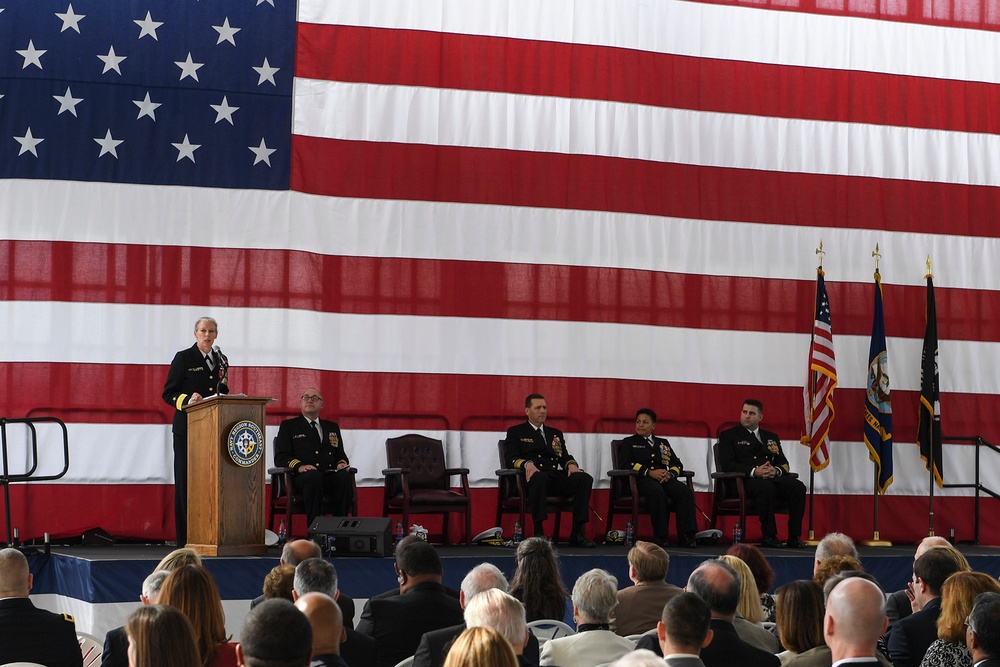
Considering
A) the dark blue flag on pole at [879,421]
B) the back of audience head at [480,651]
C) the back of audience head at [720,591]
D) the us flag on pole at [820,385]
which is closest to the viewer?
the back of audience head at [480,651]

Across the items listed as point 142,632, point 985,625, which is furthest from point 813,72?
point 142,632

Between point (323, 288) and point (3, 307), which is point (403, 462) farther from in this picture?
point (3, 307)

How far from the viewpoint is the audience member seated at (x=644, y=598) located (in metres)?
4.07

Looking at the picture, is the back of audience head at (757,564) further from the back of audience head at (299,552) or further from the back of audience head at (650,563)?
the back of audience head at (299,552)

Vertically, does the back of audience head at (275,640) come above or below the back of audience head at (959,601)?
above

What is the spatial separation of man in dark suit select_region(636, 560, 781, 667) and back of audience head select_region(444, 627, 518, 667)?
47.8 inches

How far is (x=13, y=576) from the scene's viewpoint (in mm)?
3400

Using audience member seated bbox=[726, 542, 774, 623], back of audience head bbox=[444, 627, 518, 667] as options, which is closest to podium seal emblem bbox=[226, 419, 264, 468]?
audience member seated bbox=[726, 542, 774, 623]

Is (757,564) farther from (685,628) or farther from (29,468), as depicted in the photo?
(29,468)

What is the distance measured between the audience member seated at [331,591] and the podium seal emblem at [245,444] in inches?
92.1

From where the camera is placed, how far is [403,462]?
7438mm

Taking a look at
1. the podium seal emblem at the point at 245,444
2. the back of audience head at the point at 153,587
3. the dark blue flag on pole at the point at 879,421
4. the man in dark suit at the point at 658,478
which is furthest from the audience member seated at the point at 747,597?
the dark blue flag on pole at the point at 879,421

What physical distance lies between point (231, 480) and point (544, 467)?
2.20 metres

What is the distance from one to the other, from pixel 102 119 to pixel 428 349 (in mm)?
2487
